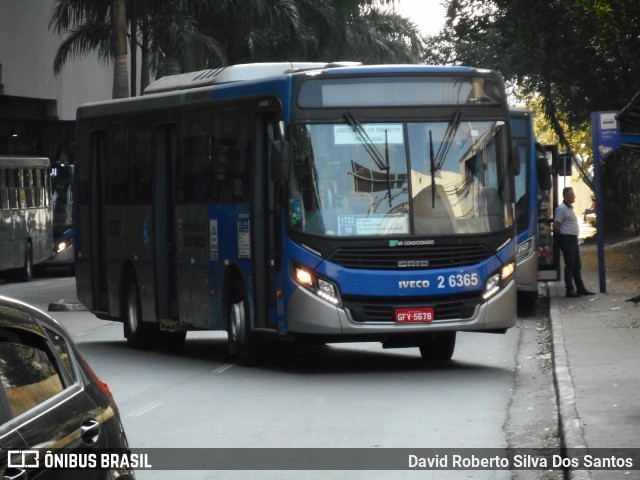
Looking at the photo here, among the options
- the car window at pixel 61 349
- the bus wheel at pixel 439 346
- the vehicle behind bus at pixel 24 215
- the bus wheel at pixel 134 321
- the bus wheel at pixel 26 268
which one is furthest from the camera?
the bus wheel at pixel 26 268

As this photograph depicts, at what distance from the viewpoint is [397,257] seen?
605 inches

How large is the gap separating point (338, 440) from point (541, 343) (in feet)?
30.2

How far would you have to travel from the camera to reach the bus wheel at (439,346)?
1669 cm

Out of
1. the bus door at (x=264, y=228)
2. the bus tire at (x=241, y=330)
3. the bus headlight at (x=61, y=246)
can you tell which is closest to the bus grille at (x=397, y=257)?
the bus door at (x=264, y=228)

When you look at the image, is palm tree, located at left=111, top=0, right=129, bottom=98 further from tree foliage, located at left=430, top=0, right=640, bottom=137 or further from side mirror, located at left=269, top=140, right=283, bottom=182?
side mirror, located at left=269, top=140, right=283, bottom=182

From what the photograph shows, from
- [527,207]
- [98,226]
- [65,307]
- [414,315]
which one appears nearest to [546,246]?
[527,207]

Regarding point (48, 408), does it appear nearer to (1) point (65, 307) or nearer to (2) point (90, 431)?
(2) point (90, 431)

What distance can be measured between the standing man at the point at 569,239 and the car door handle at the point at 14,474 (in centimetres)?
2206

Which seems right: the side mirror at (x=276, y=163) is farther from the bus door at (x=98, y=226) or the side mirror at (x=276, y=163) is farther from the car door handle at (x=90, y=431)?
the car door handle at (x=90, y=431)

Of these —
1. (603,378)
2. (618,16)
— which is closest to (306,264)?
(603,378)

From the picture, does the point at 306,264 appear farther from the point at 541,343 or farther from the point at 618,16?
the point at 618,16

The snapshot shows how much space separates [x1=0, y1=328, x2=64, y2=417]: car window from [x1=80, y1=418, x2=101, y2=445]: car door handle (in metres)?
0.16

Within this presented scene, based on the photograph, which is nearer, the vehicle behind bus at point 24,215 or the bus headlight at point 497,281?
the bus headlight at point 497,281

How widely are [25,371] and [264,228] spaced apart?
10500 millimetres
